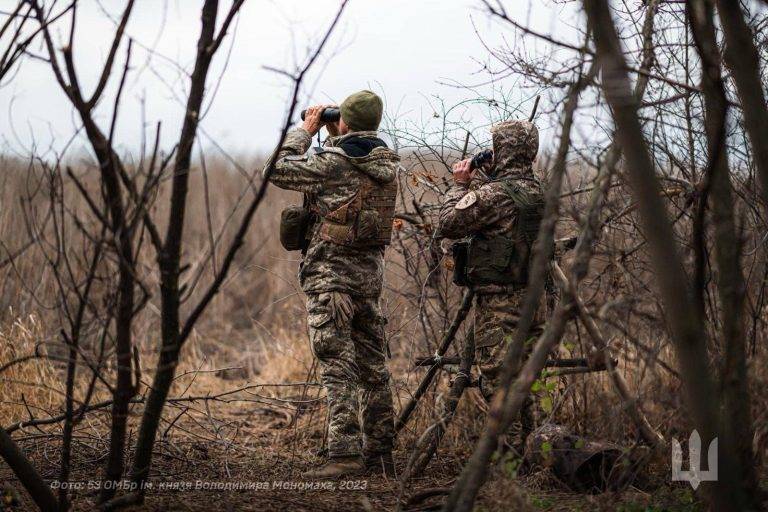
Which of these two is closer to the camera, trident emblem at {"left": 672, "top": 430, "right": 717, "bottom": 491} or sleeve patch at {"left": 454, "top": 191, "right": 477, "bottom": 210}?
trident emblem at {"left": 672, "top": 430, "right": 717, "bottom": 491}

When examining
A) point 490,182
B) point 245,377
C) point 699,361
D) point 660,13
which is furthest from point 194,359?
point 699,361

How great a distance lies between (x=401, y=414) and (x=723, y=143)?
298 cm

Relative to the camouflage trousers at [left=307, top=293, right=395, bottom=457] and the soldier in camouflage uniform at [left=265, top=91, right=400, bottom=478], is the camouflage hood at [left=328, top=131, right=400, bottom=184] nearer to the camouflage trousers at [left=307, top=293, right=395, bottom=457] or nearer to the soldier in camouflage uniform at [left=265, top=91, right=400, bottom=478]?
the soldier in camouflage uniform at [left=265, top=91, right=400, bottom=478]

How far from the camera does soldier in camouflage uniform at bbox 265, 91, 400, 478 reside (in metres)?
4.81

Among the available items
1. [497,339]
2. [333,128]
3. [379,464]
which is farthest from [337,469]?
[333,128]

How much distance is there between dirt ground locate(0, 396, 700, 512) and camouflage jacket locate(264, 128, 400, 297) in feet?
3.23

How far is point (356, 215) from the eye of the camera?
4.84m

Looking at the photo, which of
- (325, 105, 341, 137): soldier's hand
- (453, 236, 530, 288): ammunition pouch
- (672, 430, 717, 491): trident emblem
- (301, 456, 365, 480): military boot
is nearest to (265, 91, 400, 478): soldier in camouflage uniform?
(301, 456, 365, 480): military boot

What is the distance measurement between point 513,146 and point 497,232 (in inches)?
18.3

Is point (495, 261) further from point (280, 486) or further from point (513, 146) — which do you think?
point (280, 486)

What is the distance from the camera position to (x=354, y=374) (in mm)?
4895

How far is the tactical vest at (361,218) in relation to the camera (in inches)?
191

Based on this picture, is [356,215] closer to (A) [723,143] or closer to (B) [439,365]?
(B) [439,365]

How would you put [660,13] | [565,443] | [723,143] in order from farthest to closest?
[660,13] → [565,443] → [723,143]
